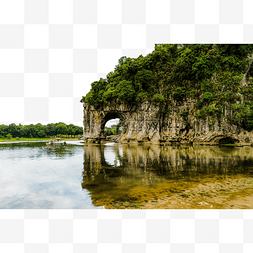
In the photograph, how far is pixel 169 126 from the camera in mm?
32312

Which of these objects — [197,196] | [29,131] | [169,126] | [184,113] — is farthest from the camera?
[29,131]

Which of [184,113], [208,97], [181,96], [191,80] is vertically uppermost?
[191,80]

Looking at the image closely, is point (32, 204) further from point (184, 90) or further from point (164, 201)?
point (184, 90)

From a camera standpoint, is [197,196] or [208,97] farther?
[208,97]

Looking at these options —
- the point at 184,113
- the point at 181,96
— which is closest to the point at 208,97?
the point at 181,96

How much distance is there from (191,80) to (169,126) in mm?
10167

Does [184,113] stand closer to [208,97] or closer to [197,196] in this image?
[208,97]

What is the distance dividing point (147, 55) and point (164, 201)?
3426cm

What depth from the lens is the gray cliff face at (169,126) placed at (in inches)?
1052

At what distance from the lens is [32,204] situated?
16.2ft

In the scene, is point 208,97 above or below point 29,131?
above

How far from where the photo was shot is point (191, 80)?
99.7 ft

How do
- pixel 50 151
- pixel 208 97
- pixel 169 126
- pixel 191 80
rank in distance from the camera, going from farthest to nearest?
pixel 169 126 → pixel 191 80 → pixel 208 97 → pixel 50 151

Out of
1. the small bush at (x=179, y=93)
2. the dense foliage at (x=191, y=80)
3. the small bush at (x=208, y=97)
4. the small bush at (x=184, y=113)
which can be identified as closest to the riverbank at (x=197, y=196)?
the small bush at (x=208, y=97)
